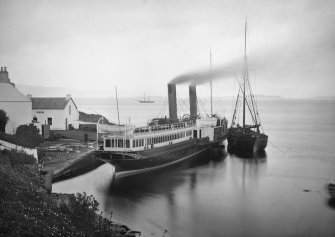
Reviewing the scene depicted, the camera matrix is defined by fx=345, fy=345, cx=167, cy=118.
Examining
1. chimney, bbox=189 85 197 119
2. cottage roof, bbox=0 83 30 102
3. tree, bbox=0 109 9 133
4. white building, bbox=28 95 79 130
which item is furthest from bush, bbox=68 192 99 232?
chimney, bbox=189 85 197 119

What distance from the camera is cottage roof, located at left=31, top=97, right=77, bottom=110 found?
3428cm

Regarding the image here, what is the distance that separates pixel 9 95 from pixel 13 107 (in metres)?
0.95

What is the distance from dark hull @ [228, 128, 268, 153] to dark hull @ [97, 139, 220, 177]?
6710mm

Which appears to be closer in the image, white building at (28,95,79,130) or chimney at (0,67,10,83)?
chimney at (0,67,10,83)

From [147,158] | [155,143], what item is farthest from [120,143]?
[155,143]

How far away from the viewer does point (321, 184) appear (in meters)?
22.9

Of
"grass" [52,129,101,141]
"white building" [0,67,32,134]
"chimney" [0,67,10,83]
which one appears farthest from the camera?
"grass" [52,129,101,141]

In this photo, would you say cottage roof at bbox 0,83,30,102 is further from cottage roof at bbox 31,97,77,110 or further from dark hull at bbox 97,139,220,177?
cottage roof at bbox 31,97,77,110

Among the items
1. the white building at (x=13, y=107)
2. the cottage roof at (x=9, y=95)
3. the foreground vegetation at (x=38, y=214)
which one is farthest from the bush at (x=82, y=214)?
the cottage roof at (x=9, y=95)

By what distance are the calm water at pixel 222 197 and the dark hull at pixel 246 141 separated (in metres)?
3.87

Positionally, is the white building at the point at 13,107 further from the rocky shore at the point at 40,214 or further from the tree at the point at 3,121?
the rocky shore at the point at 40,214

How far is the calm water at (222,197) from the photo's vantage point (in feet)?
50.8

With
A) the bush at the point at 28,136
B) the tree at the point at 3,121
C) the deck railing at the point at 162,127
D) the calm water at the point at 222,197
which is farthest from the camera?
the deck railing at the point at 162,127

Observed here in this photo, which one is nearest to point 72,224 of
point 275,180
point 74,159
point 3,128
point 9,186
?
point 9,186
